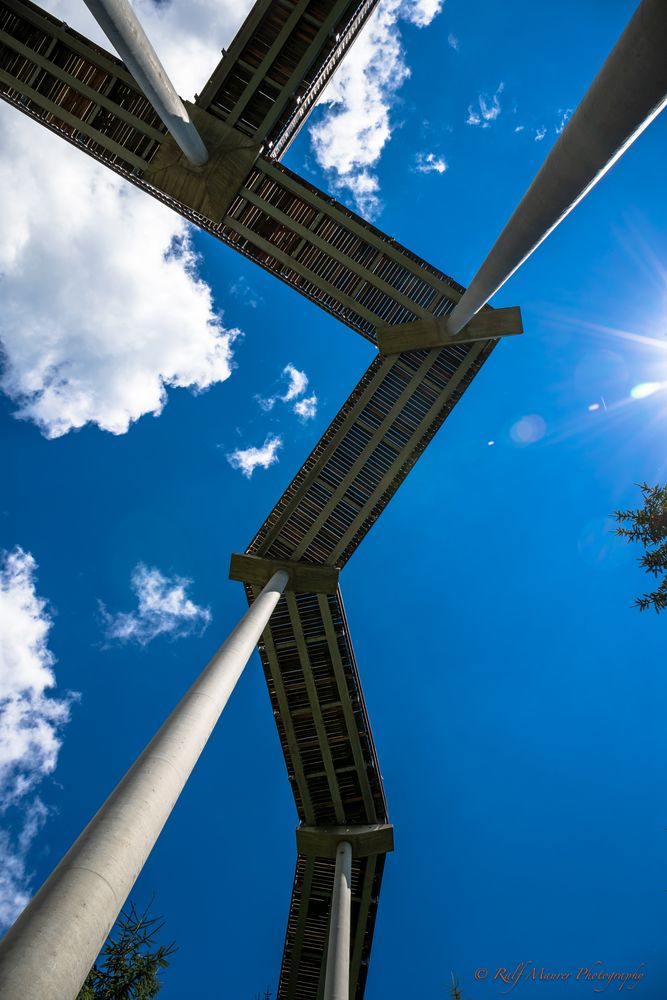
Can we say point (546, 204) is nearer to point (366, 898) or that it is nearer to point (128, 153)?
point (128, 153)

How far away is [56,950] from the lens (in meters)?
4.45

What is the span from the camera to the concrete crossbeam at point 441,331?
17078 millimetres

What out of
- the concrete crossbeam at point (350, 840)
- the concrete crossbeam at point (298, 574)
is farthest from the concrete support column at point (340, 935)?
the concrete crossbeam at point (298, 574)

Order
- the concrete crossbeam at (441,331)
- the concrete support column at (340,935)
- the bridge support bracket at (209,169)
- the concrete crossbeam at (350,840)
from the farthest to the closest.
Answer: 1. the concrete crossbeam at (350,840)
2. the concrete crossbeam at (441,331)
3. the bridge support bracket at (209,169)
4. the concrete support column at (340,935)

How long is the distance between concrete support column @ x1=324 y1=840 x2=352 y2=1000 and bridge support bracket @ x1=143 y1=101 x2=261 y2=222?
71.0 ft

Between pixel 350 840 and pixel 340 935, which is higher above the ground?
pixel 350 840

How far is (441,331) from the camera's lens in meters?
17.6

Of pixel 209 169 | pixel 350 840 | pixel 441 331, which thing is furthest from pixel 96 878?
pixel 209 169

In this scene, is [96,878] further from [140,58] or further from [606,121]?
[140,58]

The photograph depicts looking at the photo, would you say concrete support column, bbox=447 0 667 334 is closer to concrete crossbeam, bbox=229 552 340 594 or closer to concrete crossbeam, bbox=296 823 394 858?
concrete crossbeam, bbox=229 552 340 594

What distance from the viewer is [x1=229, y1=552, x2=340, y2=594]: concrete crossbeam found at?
58.4ft

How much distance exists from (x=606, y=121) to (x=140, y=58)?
363 inches

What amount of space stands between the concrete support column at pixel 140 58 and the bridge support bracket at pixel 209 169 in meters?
1.84

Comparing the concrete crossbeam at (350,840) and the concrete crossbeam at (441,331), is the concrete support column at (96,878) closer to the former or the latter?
the concrete crossbeam at (350,840)
